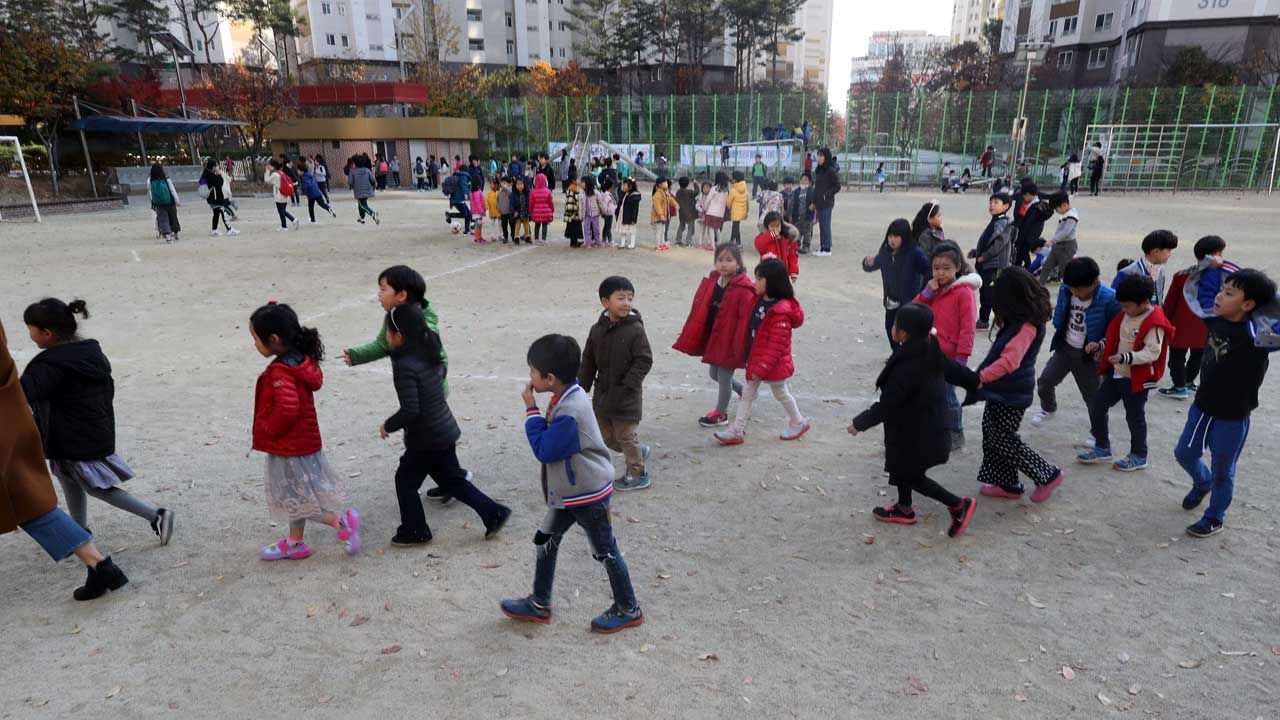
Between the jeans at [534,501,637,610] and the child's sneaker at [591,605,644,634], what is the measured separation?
0.03 metres

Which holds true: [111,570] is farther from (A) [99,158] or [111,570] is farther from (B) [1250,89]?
(A) [99,158]

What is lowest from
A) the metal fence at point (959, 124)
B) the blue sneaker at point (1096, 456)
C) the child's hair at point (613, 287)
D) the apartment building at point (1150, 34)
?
the blue sneaker at point (1096, 456)

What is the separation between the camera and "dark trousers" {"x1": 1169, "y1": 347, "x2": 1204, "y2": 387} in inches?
254

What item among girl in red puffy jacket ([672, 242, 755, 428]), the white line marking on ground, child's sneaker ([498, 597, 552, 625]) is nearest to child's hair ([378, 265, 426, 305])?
child's sneaker ([498, 597, 552, 625])

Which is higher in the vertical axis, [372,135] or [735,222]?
[372,135]

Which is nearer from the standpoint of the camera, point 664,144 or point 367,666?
point 367,666

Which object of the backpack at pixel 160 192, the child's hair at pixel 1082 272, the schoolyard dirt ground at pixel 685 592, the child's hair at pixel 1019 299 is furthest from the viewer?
the backpack at pixel 160 192

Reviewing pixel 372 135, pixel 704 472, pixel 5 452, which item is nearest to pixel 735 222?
pixel 704 472

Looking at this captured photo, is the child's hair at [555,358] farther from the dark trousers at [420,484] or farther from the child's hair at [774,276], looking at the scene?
the child's hair at [774,276]

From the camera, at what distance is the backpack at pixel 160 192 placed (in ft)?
52.5

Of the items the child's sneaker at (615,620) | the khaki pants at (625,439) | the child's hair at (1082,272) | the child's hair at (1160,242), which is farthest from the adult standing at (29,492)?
the child's hair at (1160,242)

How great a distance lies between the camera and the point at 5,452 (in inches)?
132

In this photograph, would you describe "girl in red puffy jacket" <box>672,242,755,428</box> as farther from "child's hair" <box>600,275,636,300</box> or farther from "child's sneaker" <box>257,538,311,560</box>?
"child's sneaker" <box>257,538,311,560</box>

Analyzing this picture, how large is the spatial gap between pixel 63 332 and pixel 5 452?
755mm
